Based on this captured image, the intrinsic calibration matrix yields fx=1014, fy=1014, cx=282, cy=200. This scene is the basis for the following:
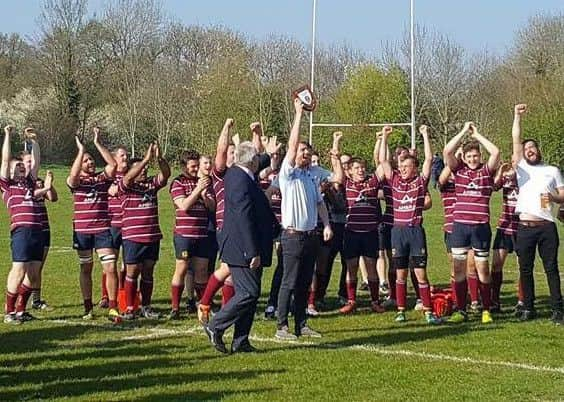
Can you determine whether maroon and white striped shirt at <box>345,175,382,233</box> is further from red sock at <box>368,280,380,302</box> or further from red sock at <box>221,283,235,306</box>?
red sock at <box>221,283,235,306</box>

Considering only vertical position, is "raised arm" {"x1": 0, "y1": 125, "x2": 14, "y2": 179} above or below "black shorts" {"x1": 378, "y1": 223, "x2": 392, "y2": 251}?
above

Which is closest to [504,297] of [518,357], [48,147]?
[518,357]

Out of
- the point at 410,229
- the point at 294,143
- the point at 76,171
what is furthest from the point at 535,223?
the point at 76,171

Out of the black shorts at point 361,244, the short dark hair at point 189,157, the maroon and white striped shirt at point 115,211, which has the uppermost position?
the short dark hair at point 189,157

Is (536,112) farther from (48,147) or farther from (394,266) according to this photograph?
(394,266)

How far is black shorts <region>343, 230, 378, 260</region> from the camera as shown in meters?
12.8

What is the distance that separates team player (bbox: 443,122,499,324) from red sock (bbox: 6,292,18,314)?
514 centimetres

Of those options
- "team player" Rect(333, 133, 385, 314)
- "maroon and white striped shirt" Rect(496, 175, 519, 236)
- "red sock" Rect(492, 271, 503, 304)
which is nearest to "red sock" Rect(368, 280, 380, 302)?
"team player" Rect(333, 133, 385, 314)

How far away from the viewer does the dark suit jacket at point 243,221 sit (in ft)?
32.0

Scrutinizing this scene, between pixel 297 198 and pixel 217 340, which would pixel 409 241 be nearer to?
pixel 297 198

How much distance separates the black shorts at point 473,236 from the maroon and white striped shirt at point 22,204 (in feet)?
16.2

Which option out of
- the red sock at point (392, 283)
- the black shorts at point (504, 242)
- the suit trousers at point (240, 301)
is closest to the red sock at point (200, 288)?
the suit trousers at point (240, 301)

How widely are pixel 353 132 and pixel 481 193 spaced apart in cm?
2991

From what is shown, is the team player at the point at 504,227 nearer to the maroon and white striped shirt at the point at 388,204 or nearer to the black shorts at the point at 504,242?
the black shorts at the point at 504,242
